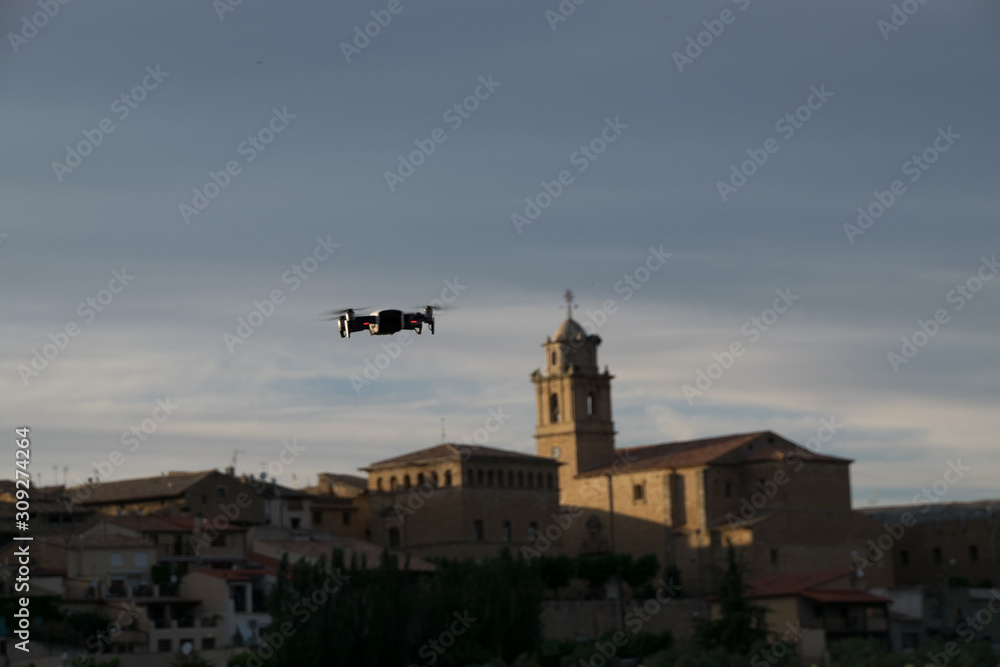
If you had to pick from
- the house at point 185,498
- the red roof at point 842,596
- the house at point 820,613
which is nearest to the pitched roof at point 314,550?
the house at point 185,498

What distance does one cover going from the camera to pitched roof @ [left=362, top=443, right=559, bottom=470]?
96250 mm

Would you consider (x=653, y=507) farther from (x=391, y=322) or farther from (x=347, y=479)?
(x=391, y=322)

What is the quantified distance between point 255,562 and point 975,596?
36044 millimetres

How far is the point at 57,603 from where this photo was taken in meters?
69.9

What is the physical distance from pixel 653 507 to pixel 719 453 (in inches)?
181

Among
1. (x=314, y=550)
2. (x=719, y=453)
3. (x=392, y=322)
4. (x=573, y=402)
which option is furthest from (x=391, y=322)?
(x=573, y=402)

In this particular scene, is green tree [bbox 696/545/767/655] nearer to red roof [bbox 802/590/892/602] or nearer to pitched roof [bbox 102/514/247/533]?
red roof [bbox 802/590/892/602]

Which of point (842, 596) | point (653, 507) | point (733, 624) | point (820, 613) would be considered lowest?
point (733, 624)

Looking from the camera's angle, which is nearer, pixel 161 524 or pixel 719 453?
pixel 161 524

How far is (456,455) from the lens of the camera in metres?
95.6

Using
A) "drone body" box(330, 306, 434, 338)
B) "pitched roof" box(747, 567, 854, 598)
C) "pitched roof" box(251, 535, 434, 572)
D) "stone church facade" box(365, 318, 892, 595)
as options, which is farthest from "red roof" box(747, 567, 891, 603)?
"drone body" box(330, 306, 434, 338)

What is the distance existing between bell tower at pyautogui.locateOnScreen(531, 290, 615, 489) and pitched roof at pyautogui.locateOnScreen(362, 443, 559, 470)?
5876 millimetres

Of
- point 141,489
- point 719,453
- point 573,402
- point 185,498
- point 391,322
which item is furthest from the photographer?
point 573,402

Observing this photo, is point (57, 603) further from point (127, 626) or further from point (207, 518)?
point (207, 518)
